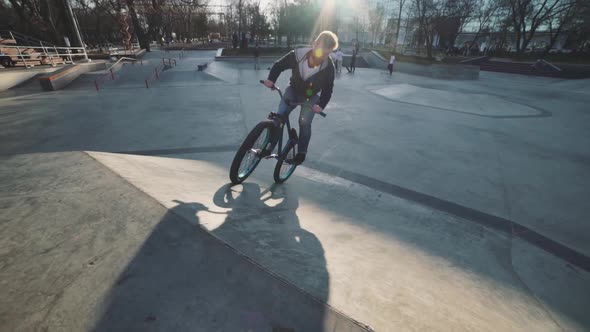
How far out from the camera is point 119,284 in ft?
4.82

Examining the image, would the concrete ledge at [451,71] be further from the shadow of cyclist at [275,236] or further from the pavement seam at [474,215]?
the shadow of cyclist at [275,236]

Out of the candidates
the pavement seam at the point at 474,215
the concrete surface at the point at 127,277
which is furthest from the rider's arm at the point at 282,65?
the concrete surface at the point at 127,277

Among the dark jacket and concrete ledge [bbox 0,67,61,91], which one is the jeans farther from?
concrete ledge [bbox 0,67,61,91]

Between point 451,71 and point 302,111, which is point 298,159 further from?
point 451,71

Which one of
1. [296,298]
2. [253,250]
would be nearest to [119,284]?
[253,250]

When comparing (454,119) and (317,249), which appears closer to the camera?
(317,249)

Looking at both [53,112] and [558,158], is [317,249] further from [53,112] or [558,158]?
[53,112]

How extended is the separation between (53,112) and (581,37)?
63481 millimetres

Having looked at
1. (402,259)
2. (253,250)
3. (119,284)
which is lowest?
(402,259)

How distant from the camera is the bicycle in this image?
10.5ft

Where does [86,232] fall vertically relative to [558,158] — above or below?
above

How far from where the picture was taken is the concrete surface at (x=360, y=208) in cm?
169

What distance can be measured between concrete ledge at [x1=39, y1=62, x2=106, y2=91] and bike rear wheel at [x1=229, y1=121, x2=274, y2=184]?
12661 millimetres

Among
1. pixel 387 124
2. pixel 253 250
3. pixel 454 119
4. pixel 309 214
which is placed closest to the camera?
pixel 253 250
